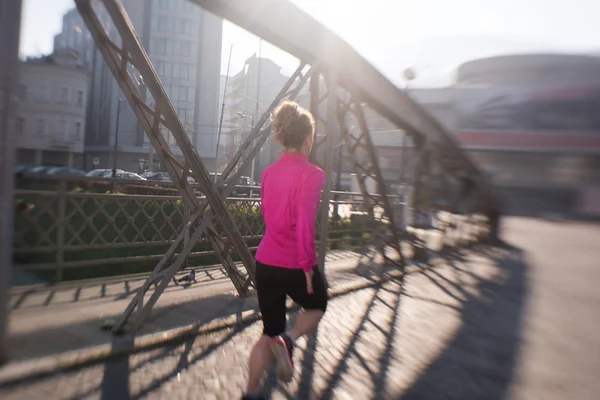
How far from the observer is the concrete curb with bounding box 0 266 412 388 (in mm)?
3096

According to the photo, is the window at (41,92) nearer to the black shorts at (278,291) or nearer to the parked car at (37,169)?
the parked car at (37,169)

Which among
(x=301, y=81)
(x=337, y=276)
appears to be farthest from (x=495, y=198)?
(x=301, y=81)

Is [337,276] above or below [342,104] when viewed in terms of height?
below

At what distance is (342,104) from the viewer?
6.75 meters

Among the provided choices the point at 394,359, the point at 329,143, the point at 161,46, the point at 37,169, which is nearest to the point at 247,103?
the point at 329,143

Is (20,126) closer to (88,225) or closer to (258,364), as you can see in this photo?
(258,364)

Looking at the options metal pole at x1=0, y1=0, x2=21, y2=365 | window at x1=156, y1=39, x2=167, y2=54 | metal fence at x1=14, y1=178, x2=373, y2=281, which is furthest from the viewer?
window at x1=156, y1=39, x2=167, y2=54

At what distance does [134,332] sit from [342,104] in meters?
4.11

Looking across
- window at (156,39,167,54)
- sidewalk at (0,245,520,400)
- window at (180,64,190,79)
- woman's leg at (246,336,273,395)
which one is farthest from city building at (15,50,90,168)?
window at (156,39,167,54)

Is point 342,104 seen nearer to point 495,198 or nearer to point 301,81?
point 301,81

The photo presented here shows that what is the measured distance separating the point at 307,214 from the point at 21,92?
6.83 feet

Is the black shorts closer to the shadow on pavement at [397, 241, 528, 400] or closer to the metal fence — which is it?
the shadow on pavement at [397, 241, 528, 400]

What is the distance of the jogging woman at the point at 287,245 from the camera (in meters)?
2.79

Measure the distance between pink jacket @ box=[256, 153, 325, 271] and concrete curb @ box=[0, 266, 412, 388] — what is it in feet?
4.96
